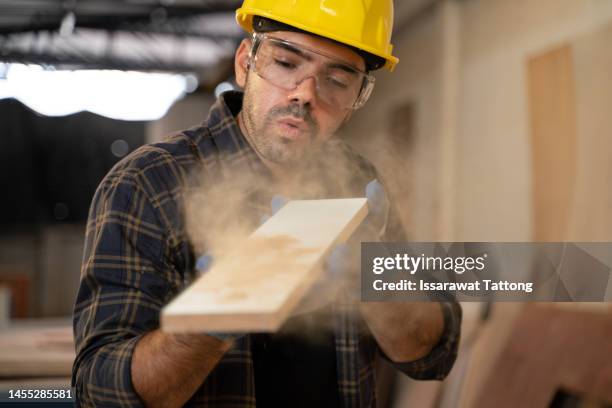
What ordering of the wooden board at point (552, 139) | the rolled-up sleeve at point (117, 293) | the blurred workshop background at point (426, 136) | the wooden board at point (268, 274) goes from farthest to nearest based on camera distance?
the wooden board at point (552, 139)
the blurred workshop background at point (426, 136)
the rolled-up sleeve at point (117, 293)
the wooden board at point (268, 274)

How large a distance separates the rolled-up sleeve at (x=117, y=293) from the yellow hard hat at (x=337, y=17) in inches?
15.8

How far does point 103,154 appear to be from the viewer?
1.66 metres

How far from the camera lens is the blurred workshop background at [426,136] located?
1.57m

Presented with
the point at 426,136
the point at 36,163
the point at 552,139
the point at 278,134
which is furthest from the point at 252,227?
the point at 36,163

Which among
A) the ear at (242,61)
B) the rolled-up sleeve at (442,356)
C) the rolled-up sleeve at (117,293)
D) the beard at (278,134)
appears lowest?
the rolled-up sleeve at (442,356)

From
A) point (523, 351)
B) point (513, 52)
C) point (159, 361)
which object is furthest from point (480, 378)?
point (513, 52)

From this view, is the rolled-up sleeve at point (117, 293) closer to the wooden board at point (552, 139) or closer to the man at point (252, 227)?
the man at point (252, 227)

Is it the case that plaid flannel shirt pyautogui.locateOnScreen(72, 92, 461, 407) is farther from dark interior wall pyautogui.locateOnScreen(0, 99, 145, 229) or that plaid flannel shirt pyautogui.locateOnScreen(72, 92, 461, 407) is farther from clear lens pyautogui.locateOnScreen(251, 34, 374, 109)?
dark interior wall pyautogui.locateOnScreen(0, 99, 145, 229)

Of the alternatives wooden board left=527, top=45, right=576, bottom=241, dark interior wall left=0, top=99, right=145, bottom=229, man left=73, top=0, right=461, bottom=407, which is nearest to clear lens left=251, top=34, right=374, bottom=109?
man left=73, top=0, right=461, bottom=407

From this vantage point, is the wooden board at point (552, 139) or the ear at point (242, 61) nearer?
the ear at point (242, 61)

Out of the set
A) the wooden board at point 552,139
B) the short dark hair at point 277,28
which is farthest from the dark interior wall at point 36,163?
the wooden board at point 552,139

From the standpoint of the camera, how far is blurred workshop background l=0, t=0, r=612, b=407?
157cm

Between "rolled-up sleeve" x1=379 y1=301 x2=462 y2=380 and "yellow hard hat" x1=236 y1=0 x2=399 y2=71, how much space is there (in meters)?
0.52

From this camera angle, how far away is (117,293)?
84 centimetres
